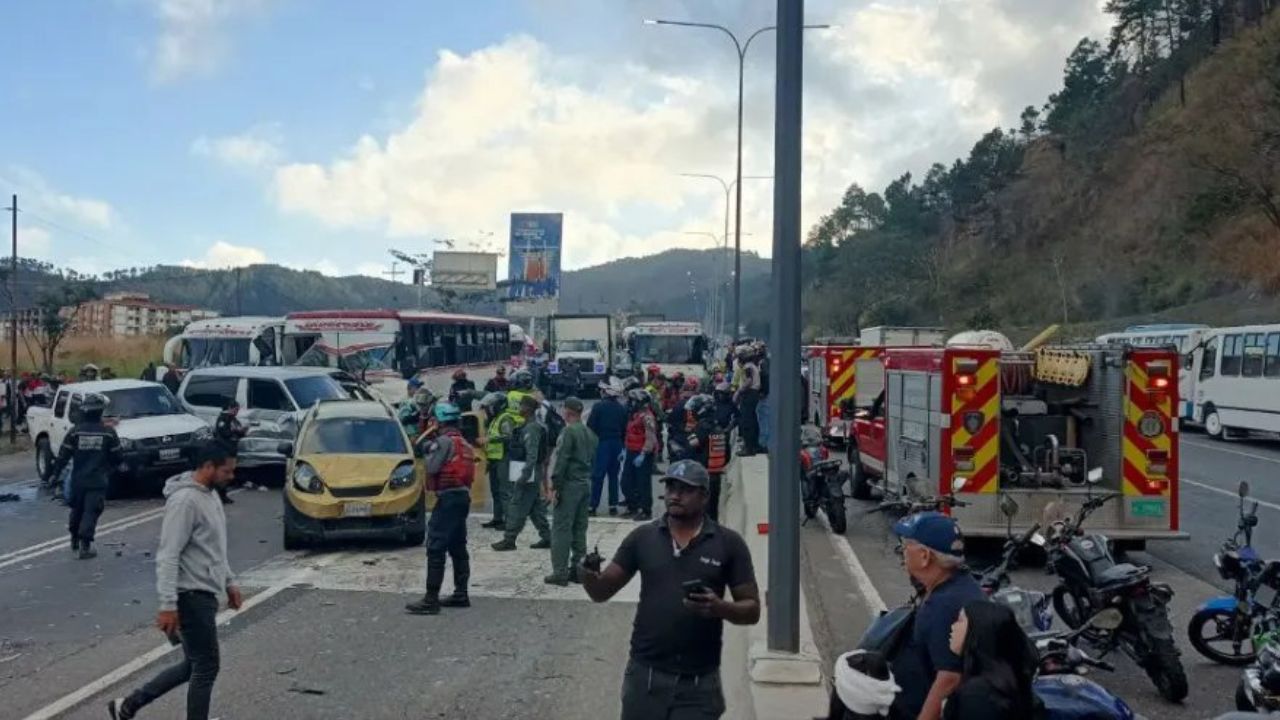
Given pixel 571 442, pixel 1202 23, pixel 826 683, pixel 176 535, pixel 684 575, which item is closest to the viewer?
pixel 684 575

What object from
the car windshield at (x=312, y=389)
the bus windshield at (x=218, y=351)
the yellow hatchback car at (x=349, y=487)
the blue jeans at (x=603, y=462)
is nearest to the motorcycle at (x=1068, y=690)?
the yellow hatchback car at (x=349, y=487)

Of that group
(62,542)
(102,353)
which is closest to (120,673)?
(62,542)

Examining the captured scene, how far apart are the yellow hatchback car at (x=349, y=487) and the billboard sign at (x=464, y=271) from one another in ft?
229

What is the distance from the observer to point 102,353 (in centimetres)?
5338

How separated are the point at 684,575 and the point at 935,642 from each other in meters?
1.01

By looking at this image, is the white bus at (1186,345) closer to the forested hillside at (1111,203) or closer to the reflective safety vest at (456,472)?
the forested hillside at (1111,203)

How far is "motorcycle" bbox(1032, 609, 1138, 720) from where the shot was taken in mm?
4863

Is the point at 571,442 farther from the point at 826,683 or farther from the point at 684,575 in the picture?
the point at 684,575

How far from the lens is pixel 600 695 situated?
766 centimetres

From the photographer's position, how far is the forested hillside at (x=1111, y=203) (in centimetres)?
5059

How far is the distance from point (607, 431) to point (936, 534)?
36.2 feet

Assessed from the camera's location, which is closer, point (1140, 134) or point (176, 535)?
point (176, 535)

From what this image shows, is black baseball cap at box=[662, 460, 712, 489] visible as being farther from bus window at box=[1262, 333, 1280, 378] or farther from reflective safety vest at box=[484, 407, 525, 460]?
bus window at box=[1262, 333, 1280, 378]

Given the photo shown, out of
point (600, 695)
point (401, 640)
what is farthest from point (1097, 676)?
A: point (401, 640)
